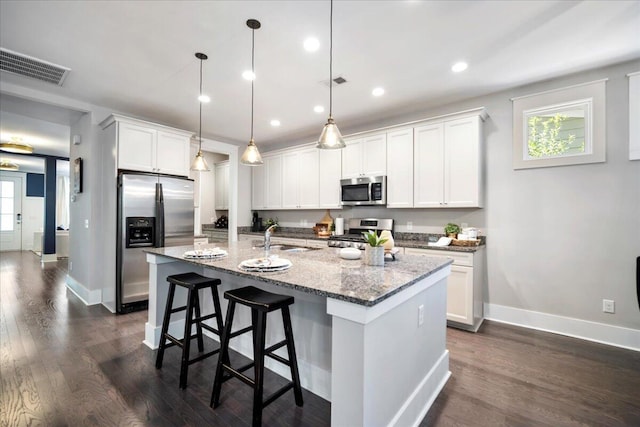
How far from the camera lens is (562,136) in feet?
10.5

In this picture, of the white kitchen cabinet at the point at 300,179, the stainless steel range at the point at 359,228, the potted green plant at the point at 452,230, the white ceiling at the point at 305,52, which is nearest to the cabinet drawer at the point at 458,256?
the potted green plant at the point at 452,230

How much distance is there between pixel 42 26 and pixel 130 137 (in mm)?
1618

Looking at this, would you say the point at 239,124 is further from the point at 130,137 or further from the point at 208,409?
the point at 208,409

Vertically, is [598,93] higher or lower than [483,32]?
lower

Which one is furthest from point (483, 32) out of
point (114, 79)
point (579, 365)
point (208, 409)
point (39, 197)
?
point (39, 197)

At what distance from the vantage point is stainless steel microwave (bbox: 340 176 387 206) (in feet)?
13.8

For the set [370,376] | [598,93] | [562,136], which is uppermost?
[598,93]

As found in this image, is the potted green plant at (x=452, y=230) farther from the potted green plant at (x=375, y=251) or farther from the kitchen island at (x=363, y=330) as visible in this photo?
the potted green plant at (x=375, y=251)

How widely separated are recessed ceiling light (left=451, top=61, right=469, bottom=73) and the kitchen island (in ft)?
6.54

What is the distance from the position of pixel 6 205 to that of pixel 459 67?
12.9 metres

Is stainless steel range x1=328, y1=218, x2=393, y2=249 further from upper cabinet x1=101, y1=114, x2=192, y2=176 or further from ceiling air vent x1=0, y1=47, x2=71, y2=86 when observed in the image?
ceiling air vent x1=0, y1=47, x2=71, y2=86

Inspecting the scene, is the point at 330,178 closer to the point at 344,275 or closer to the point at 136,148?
the point at 136,148

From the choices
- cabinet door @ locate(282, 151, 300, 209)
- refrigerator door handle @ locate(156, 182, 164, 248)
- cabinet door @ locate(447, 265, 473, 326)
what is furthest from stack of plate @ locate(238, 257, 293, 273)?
cabinet door @ locate(282, 151, 300, 209)

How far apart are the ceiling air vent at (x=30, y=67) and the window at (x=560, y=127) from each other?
4992mm
